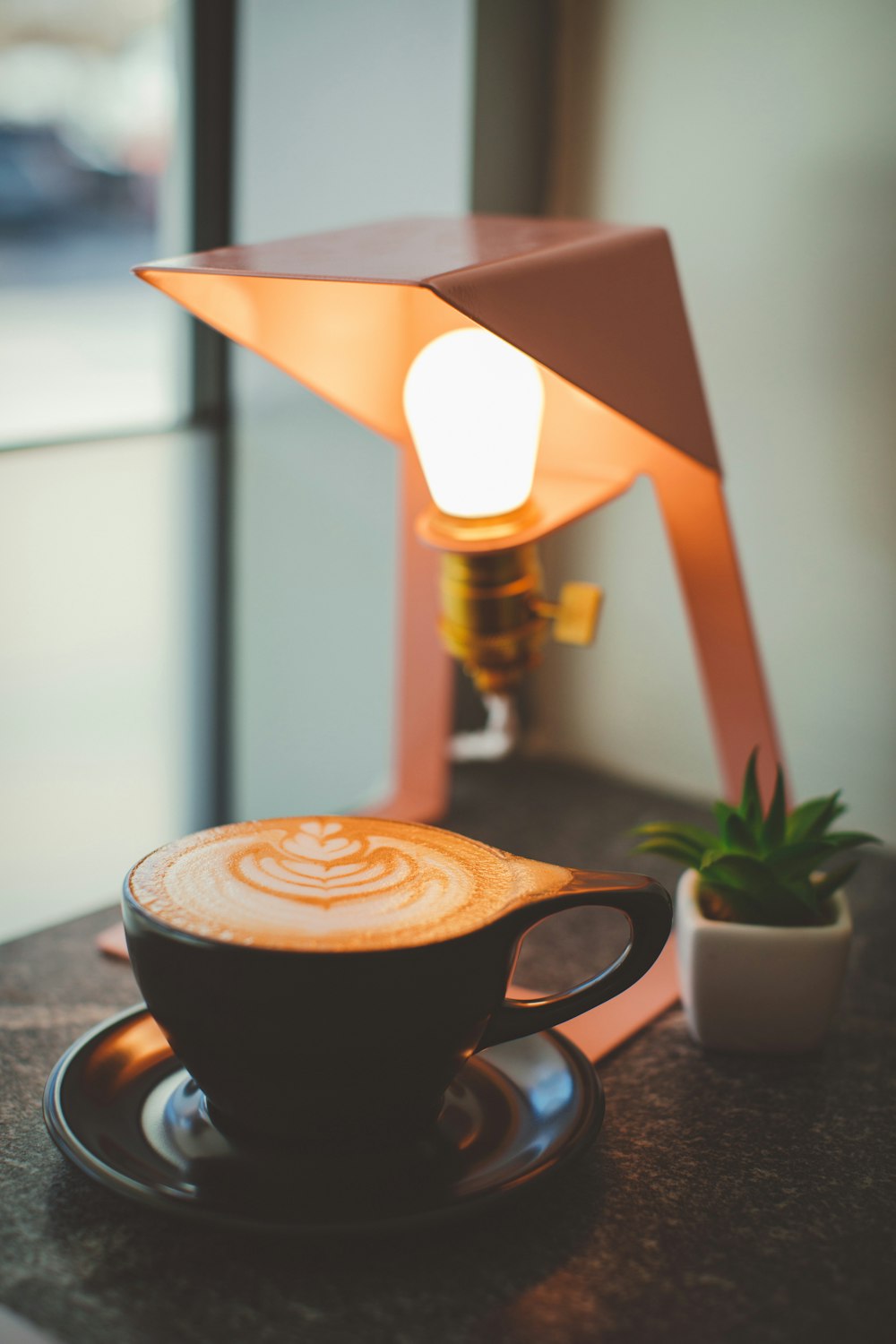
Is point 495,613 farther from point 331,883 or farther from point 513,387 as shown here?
point 331,883

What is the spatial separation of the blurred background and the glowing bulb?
332mm

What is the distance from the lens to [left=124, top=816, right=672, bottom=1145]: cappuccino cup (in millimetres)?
451

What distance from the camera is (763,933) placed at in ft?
2.10

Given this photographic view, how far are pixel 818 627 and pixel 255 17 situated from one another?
2.14ft

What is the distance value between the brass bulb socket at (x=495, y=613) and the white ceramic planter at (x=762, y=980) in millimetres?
172

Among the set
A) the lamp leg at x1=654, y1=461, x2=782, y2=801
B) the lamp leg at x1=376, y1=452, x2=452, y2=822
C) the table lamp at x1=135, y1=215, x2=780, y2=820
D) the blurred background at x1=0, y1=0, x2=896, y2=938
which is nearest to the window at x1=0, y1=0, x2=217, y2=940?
the blurred background at x1=0, y1=0, x2=896, y2=938

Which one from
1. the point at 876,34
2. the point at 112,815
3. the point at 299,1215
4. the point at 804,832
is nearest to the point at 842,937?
the point at 804,832

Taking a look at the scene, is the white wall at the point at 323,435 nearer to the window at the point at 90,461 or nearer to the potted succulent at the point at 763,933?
the window at the point at 90,461

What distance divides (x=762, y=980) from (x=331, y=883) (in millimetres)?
251

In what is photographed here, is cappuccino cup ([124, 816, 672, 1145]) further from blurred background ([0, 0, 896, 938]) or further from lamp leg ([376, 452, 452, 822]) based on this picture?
blurred background ([0, 0, 896, 938])

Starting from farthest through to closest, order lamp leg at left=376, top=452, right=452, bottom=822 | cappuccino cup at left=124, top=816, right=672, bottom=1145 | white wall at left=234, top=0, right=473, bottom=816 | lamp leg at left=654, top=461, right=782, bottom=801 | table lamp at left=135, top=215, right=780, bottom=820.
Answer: white wall at left=234, top=0, right=473, bottom=816 → lamp leg at left=376, top=452, right=452, bottom=822 → lamp leg at left=654, top=461, right=782, bottom=801 → table lamp at left=135, top=215, right=780, bottom=820 → cappuccino cup at left=124, top=816, right=672, bottom=1145

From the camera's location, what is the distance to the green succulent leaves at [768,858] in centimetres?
65

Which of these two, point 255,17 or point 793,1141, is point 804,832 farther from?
Answer: point 255,17

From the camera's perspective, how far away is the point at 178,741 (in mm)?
1211
